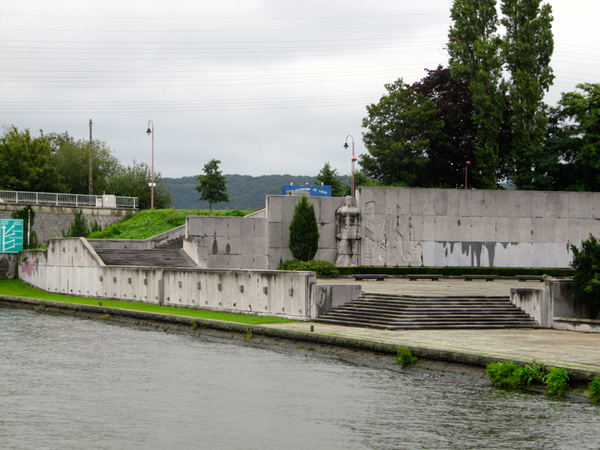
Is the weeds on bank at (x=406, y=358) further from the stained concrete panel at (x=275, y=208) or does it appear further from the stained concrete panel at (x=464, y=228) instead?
the stained concrete panel at (x=464, y=228)

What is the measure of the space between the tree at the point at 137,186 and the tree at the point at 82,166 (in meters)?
5.93

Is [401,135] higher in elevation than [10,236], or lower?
higher

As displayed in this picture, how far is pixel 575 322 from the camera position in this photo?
952 inches

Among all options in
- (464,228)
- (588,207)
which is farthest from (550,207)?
(464,228)

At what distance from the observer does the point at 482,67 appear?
55531mm

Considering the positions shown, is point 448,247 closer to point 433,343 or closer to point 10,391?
point 433,343

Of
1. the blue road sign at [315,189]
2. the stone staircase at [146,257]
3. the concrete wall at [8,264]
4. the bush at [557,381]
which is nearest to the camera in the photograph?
the bush at [557,381]

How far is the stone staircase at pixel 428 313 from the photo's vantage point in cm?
2434

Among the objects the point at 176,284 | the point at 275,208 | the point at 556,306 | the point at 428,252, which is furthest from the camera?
the point at 428,252

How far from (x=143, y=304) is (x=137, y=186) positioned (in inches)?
1512

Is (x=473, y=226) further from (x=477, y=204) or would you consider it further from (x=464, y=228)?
(x=477, y=204)

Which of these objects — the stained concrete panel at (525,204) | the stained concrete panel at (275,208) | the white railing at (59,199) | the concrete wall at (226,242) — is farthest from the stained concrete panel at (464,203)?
the white railing at (59,199)

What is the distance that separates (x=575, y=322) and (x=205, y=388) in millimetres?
14164

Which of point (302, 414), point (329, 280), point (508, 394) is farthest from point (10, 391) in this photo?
point (329, 280)
